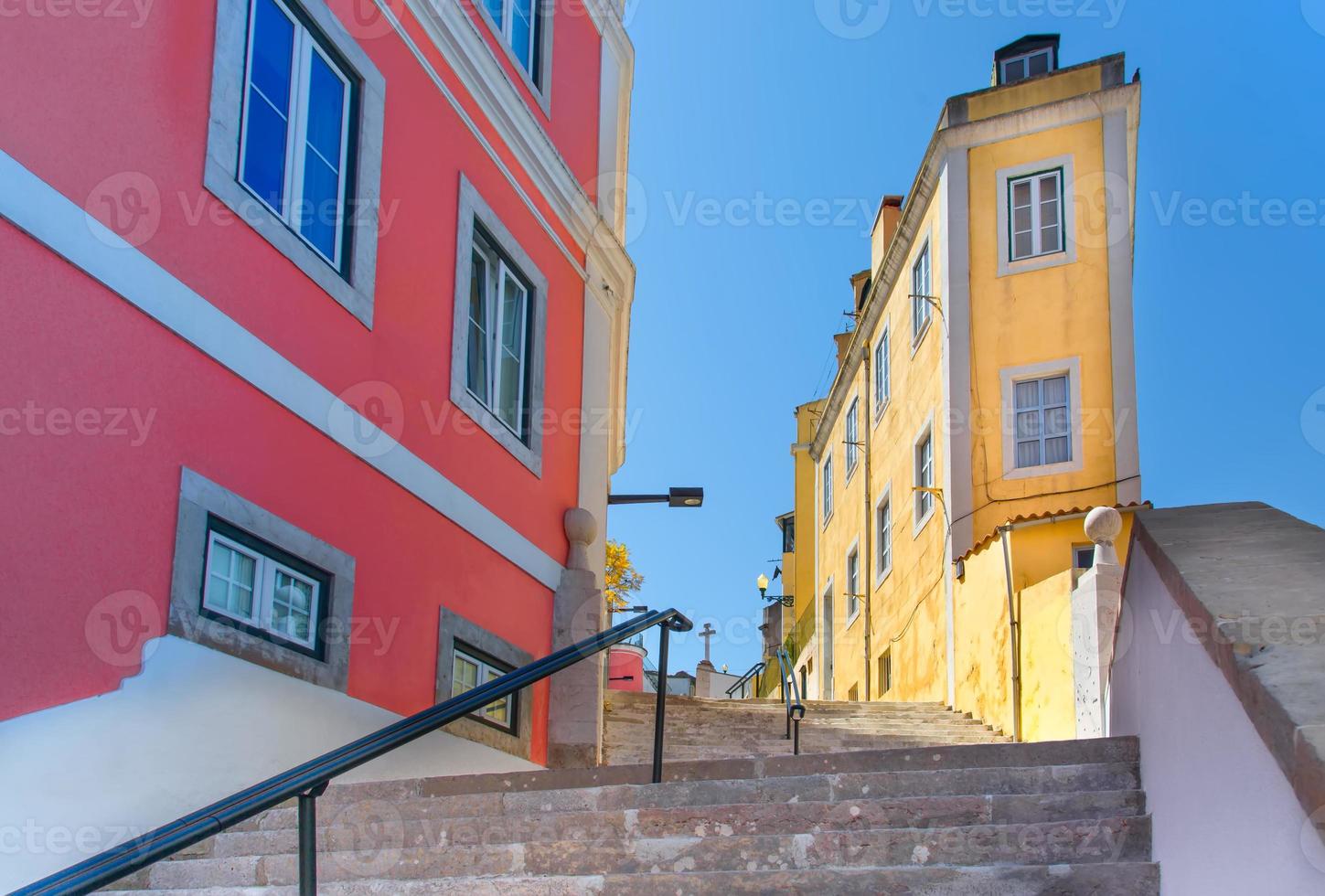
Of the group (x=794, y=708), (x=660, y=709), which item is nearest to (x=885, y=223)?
(x=794, y=708)

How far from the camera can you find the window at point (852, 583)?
24.9 metres

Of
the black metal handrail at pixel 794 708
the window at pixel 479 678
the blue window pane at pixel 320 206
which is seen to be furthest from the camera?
the black metal handrail at pixel 794 708

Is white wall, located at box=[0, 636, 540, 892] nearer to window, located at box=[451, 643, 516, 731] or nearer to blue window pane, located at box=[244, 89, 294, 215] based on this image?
window, located at box=[451, 643, 516, 731]

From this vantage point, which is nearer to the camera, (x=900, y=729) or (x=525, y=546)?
(x=525, y=546)

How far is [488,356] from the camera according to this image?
1064 cm

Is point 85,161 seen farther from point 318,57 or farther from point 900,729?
point 900,729

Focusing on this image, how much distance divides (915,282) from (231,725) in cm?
1567

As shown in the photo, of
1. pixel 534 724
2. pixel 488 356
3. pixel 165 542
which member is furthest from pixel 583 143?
pixel 165 542

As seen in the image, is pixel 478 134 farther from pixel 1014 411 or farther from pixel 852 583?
pixel 852 583

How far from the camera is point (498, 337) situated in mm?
10828

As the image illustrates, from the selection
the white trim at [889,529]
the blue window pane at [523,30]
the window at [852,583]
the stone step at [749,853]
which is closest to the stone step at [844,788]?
the stone step at [749,853]

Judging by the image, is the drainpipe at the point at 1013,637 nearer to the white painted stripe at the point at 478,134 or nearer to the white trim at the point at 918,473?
the white trim at the point at 918,473

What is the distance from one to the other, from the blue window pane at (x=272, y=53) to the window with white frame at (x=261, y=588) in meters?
2.40

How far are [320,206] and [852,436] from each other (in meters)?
18.2
